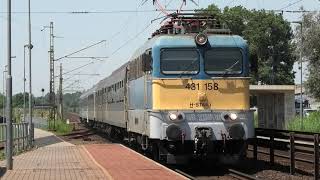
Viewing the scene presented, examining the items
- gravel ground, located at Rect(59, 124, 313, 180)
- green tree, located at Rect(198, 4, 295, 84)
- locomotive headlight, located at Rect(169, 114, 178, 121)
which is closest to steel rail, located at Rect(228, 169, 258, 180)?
gravel ground, located at Rect(59, 124, 313, 180)

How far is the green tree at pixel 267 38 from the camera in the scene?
79.4 metres

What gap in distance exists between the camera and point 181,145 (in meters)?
16.5

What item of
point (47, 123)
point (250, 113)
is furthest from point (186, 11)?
point (47, 123)

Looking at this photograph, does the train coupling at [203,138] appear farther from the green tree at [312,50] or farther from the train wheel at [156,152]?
the green tree at [312,50]

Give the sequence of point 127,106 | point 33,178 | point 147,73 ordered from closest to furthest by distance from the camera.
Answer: point 33,178 < point 147,73 < point 127,106

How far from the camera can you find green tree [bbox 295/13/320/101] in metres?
45.6

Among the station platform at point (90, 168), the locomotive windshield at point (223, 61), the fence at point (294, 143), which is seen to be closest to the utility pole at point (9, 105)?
the station platform at point (90, 168)

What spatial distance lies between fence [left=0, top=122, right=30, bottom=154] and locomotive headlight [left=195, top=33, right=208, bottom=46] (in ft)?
37.6

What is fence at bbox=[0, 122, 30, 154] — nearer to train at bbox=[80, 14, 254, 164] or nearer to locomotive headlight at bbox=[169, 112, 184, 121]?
train at bbox=[80, 14, 254, 164]

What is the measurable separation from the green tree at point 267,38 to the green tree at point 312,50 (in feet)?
93.9

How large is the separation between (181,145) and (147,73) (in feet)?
7.86

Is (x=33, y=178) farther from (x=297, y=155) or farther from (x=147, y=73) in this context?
(x=297, y=155)

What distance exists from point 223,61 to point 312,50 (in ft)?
102

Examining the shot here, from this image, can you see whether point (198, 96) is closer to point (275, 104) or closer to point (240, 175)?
point (240, 175)
